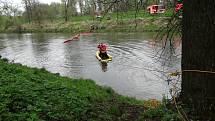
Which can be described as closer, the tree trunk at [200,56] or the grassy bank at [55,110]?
the tree trunk at [200,56]

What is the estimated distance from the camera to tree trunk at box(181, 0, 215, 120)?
4.00 m

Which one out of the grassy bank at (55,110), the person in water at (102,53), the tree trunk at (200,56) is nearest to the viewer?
the tree trunk at (200,56)

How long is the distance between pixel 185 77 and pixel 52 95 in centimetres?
341

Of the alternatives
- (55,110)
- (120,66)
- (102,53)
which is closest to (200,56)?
(55,110)

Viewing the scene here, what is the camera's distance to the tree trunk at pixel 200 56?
4.00m

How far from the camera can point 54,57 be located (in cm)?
2938

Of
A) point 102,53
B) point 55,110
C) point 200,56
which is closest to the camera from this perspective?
point 200,56

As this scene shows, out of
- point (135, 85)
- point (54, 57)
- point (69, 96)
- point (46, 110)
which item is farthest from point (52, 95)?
point (54, 57)

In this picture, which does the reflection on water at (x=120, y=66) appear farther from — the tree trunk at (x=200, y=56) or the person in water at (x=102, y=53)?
the tree trunk at (x=200, y=56)

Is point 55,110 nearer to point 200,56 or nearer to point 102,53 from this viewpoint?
point 200,56

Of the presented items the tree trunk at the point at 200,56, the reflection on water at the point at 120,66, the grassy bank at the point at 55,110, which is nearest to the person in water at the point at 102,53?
the reflection on water at the point at 120,66

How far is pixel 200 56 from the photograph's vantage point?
4098mm

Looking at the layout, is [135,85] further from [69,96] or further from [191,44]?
[191,44]

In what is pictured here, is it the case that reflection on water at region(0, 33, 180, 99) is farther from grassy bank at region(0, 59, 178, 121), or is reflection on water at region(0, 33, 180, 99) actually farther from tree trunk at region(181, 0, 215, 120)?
tree trunk at region(181, 0, 215, 120)
